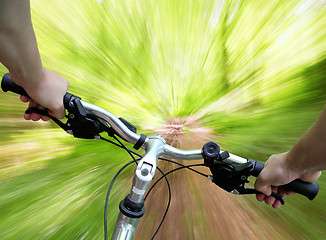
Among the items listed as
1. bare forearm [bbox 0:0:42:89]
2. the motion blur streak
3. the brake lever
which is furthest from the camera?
the motion blur streak

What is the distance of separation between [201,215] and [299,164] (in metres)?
0.54

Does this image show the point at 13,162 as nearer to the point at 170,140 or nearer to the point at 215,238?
the point at 170,140

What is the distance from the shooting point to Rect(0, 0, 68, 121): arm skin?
492 mm

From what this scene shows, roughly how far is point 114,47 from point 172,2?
48 centimetres

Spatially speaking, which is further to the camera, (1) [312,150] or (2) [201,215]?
(2) [201,215]

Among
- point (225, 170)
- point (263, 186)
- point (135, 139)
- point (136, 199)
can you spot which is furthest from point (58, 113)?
point (263, 186)

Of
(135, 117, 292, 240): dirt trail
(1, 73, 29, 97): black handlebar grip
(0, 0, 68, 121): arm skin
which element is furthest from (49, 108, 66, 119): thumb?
(135, 117, 292, 240): dirt trail

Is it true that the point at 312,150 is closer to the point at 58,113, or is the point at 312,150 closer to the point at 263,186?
the point at 263,186

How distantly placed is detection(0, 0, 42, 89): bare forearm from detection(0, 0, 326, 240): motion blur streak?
46 cm

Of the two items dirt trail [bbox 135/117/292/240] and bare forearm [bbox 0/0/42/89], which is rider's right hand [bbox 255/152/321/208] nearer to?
dirt trail [bbox 135/117/292/240]

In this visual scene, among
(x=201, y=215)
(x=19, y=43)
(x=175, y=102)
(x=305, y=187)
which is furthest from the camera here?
(x=175, y=102)

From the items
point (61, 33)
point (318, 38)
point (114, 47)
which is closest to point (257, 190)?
point (318, 38)

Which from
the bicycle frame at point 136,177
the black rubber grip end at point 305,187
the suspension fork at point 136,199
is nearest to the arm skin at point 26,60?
the bicycle frame at point 136,177

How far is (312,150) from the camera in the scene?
0.57m
